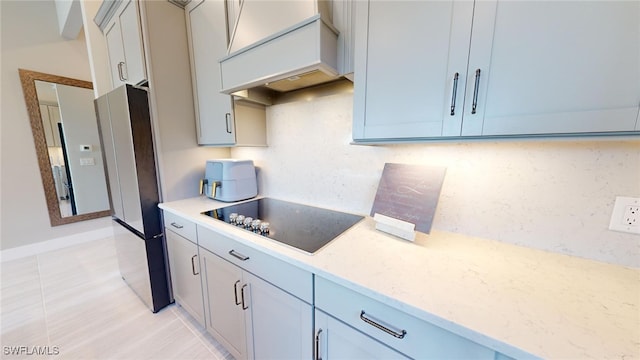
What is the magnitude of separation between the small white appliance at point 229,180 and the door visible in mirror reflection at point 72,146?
7.50ft

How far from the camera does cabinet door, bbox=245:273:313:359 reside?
0.88 meters

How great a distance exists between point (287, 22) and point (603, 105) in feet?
3.73

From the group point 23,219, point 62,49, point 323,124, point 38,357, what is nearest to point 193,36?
point 323,124

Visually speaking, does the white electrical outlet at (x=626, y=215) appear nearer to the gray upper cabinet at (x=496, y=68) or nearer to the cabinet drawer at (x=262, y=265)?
the gray upper cabinet at (x=496, y=68)

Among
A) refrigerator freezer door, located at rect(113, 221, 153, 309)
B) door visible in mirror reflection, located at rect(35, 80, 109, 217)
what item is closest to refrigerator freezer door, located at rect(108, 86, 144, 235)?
refrigerator freezer door, located at rect(113, 221, 153, 309)

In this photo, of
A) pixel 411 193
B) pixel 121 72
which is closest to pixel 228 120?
pixel 121 72

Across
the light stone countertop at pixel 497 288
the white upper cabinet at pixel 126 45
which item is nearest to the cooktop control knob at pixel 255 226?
the light stone countertop at pixel 497 288

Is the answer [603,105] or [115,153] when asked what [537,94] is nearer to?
[603,105]

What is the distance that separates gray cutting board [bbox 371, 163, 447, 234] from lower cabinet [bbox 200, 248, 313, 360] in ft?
1.89

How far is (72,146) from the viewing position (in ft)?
9.25

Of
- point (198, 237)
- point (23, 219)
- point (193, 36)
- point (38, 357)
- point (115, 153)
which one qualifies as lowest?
point (38, 357)

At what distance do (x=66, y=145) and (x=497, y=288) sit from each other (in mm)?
4429

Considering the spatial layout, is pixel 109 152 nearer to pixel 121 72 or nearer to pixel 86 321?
pixel 121 72

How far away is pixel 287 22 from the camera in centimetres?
102
